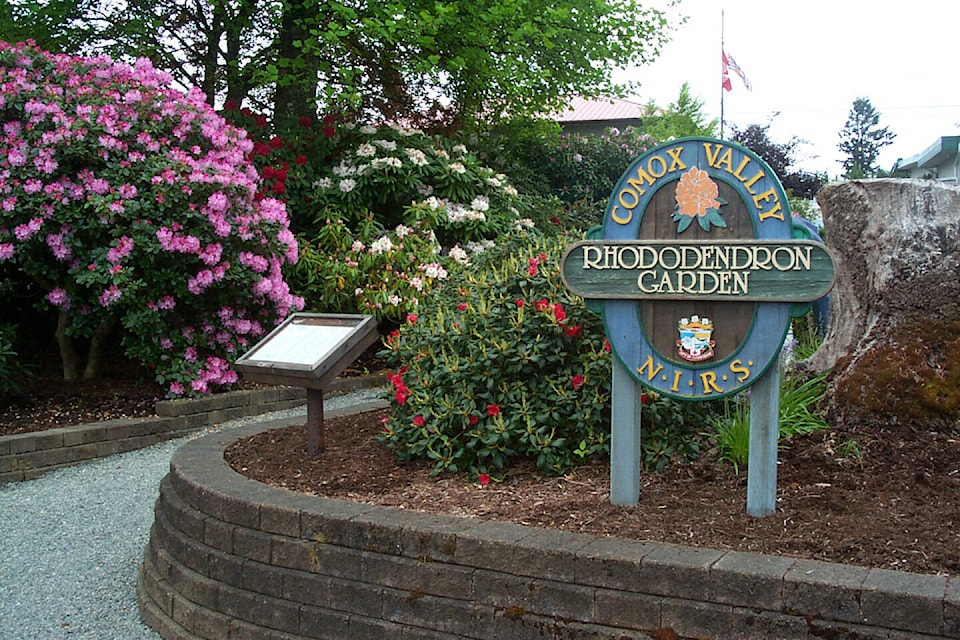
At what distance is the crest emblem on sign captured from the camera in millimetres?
3455

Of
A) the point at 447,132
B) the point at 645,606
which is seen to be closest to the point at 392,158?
the point at 447,132

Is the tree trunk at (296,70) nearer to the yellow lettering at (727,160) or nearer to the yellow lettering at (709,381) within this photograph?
the yellow lettering at (727,160)

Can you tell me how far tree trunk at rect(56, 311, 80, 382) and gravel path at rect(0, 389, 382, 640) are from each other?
1.58 metres

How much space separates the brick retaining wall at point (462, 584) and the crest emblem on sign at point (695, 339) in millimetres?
795

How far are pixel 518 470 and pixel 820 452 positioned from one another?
1310 millimetres

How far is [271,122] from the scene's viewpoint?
11273 mm

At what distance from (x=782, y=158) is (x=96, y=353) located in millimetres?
22985

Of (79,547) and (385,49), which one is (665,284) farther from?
(385,49)

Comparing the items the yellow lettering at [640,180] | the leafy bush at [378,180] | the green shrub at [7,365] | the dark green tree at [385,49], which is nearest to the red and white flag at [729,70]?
the dark green tree at [385,49]

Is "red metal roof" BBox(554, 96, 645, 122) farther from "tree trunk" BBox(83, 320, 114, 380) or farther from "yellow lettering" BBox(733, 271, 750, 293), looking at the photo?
"yellow lettering" BBox(733, 271, 750, 293)

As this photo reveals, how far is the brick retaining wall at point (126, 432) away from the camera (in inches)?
253

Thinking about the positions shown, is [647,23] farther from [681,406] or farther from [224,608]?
[224,608]

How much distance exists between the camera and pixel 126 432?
700 centimetres

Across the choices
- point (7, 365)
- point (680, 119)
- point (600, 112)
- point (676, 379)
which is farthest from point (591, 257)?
point (680, 119)
